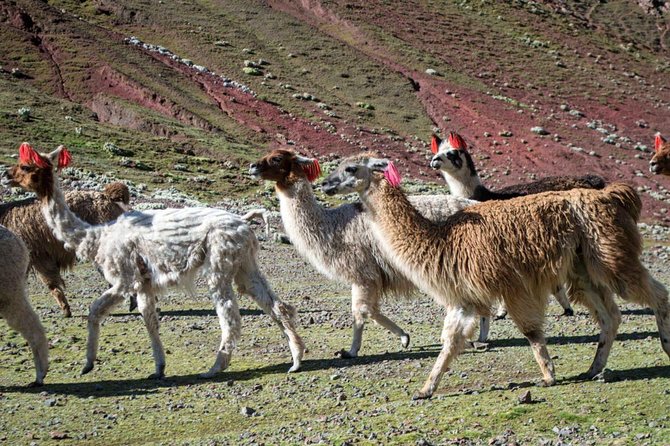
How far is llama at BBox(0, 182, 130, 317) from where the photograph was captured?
13.3m

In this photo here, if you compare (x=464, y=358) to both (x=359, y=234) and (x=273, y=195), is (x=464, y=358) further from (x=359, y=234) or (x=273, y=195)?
(x=273, y=195)

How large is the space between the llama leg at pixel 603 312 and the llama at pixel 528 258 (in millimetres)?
16

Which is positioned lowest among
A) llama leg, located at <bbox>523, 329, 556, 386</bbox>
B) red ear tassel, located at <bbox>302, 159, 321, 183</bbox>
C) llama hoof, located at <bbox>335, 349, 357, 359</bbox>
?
llama hoof, located at <bbox>335, 349, 357, 359</bbox>

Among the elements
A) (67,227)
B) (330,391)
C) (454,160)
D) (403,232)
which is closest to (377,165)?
(403,232)

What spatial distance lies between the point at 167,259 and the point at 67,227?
1.24 metres

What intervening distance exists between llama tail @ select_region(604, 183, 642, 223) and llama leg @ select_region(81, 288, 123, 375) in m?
4.99

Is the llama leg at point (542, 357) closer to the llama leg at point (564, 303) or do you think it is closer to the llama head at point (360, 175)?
the llama head at point (360, 175)

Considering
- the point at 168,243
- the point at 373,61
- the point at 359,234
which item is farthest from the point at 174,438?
the point at 373,61

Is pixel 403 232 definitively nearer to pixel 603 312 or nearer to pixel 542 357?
pixel 542 357

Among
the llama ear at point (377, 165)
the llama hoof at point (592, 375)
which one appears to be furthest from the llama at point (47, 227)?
the llama hoof at point (592, 375)

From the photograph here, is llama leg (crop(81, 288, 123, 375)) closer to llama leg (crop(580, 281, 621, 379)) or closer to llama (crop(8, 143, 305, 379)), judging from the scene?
llama (crop(8, 143, 305, 379))

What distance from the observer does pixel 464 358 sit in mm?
9422

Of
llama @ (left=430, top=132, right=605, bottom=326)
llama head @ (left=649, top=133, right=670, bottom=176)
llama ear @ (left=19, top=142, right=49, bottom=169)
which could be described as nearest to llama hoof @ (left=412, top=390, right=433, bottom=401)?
llama ear @ (left=19, top=142, right=49, bottom=169)

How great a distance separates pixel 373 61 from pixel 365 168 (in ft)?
134
